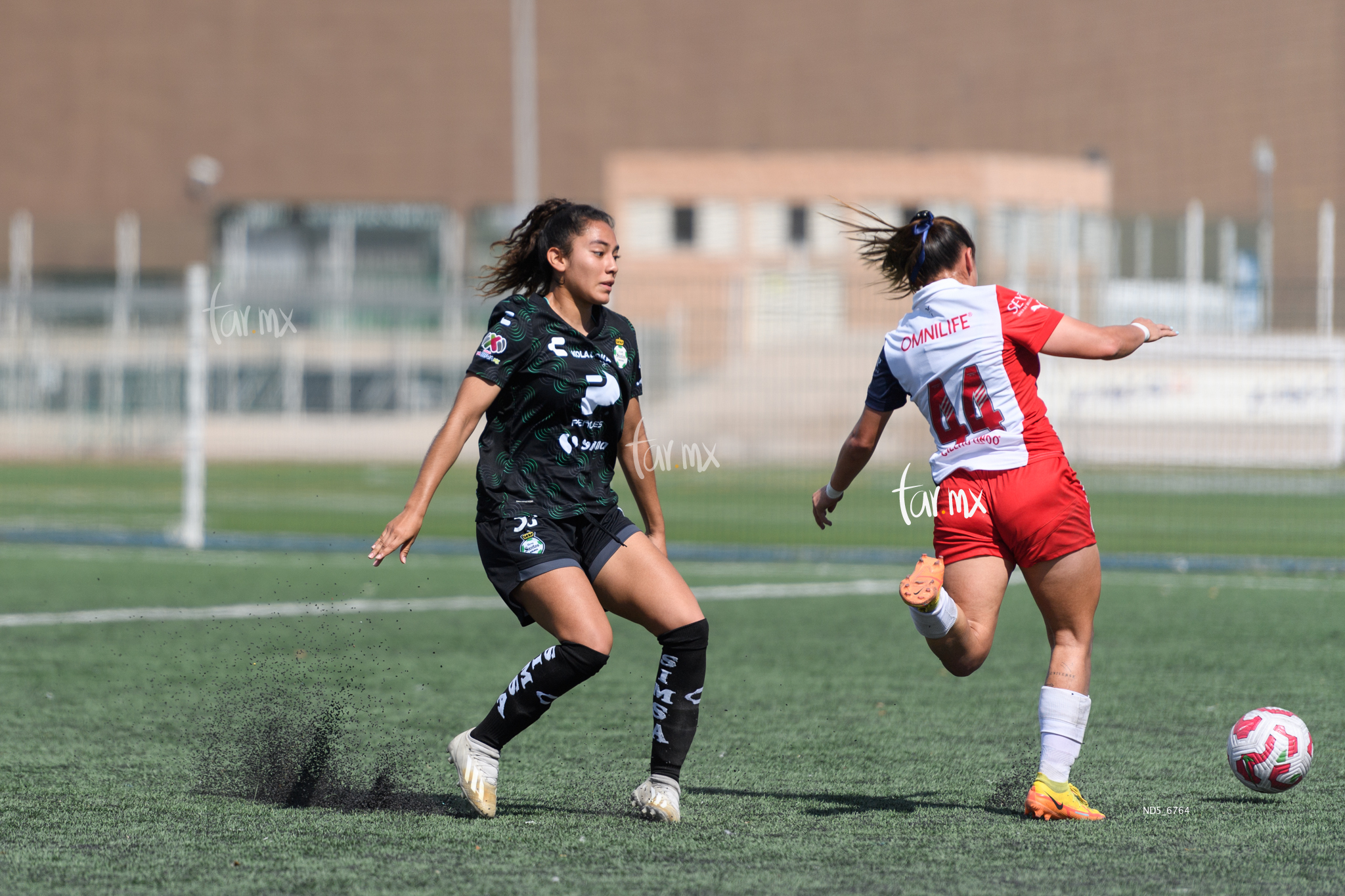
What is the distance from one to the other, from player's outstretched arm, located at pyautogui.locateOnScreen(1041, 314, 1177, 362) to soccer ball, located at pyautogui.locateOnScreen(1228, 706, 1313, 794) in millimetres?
1323

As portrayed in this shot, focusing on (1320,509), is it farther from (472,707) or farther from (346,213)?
(346,213)

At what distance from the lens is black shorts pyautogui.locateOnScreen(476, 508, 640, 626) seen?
535cm

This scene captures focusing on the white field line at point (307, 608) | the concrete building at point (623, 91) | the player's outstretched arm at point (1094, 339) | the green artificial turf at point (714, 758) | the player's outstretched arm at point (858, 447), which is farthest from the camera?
the concrete building at point (623, 91)

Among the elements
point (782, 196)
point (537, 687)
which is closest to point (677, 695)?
point (537, 687)

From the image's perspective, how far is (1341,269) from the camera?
41812 mm

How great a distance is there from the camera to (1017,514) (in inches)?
214

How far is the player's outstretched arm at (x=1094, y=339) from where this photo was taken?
529 centimetres

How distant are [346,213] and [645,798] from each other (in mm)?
52763

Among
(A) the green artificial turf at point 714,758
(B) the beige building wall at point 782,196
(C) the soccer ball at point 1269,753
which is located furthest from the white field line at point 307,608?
(B) the beige building wall at point 782,196

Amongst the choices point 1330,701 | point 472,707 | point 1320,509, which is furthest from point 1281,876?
point 1320,509

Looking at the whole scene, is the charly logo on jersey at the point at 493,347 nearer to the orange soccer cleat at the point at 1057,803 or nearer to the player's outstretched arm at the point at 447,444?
the player's outstretched arm at the point at 447,444

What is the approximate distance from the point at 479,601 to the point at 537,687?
668 centimetres

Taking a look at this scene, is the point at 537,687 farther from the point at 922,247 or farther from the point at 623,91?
the point at 623,91

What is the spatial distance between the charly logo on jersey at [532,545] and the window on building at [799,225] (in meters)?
44.0
